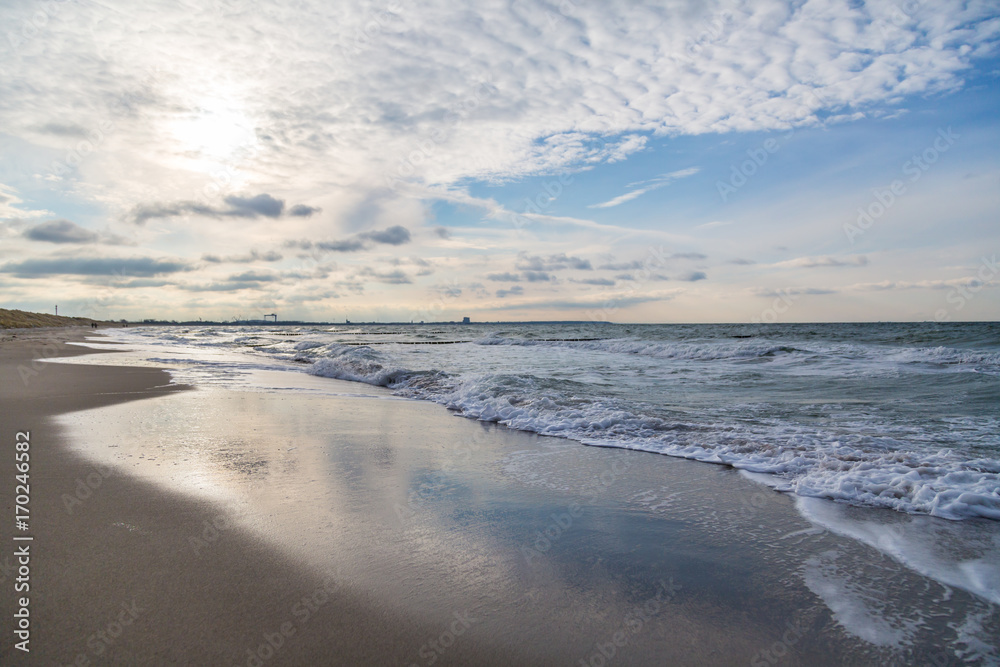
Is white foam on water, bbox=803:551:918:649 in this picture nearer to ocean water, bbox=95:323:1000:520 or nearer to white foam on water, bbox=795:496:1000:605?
white foam on water, bbox=795:496:1000:605

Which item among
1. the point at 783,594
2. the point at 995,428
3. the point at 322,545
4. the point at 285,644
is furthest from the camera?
the point at 995,428

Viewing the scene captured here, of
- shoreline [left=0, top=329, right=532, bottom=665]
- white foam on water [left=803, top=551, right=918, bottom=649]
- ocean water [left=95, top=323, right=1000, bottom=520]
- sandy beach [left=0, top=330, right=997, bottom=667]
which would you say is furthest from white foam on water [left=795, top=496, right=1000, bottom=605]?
shoreline [left=0, top=329, right=532, bottom=665]

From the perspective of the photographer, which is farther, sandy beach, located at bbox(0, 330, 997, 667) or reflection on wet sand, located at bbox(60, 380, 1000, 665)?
reflection on wet sand, located at bbox(60, 380, 1000, 665)

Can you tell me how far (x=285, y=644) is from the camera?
2203 millimetres

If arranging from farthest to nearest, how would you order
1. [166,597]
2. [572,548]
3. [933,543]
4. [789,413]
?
[789,413]
[933,543]
[572,548]
[166,597]

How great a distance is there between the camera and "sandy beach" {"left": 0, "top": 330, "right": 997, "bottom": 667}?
227 cm

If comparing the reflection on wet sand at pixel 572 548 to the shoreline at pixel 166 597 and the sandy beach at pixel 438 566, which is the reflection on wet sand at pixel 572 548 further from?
the shoreline at pixel 166 597

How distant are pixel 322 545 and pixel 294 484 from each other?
1.36 m


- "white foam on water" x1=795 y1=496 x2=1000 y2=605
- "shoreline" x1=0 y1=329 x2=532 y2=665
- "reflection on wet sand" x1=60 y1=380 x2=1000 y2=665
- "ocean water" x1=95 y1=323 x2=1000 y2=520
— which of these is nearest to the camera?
"shoreline" x1=0 y1=329 x2=532 y2=665

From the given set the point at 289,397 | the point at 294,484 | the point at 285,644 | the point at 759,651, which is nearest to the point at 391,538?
the point at 285,644

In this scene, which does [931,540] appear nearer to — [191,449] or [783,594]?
[783,594]

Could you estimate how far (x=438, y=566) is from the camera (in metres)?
2.99

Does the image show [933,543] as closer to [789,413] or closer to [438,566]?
[438,566]

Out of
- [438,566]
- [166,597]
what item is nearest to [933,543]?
[438,566]
